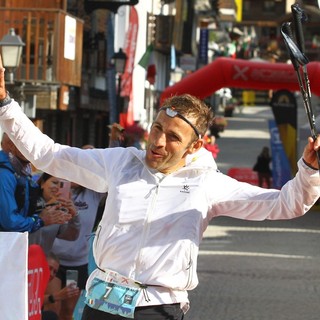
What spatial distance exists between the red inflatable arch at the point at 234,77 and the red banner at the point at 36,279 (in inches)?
650

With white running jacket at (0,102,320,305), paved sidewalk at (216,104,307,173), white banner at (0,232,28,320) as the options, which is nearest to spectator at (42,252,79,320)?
white banner at (0,232,28,320)

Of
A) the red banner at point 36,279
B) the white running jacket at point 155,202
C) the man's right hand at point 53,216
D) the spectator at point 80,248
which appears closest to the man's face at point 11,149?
the man's right hand at point 53,216

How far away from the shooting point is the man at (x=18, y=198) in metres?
8.48

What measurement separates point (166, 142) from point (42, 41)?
17876mm

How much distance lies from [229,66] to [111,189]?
20.1 metres

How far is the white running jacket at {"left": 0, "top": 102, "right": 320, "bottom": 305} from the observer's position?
208 inches

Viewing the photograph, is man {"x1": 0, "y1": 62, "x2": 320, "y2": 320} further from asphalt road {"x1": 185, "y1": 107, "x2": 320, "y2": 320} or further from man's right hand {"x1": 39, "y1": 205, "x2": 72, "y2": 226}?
asphalt road {"x1": 185, "y1": 107, "x2": 320, "y2": 320}

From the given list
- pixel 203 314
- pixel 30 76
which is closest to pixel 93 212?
pixel 203 314

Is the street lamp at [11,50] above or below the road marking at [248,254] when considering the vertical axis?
above

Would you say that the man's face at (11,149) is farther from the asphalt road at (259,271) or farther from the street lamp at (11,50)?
the street lamp at (11,50)

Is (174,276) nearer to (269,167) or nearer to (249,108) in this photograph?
(269,167)

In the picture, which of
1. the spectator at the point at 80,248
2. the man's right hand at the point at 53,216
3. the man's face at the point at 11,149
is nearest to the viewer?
the man's face at the point at 11,149

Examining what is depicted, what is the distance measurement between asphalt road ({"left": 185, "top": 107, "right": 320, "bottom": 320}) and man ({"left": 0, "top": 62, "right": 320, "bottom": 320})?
272 inches

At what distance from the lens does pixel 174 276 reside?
529 cm
